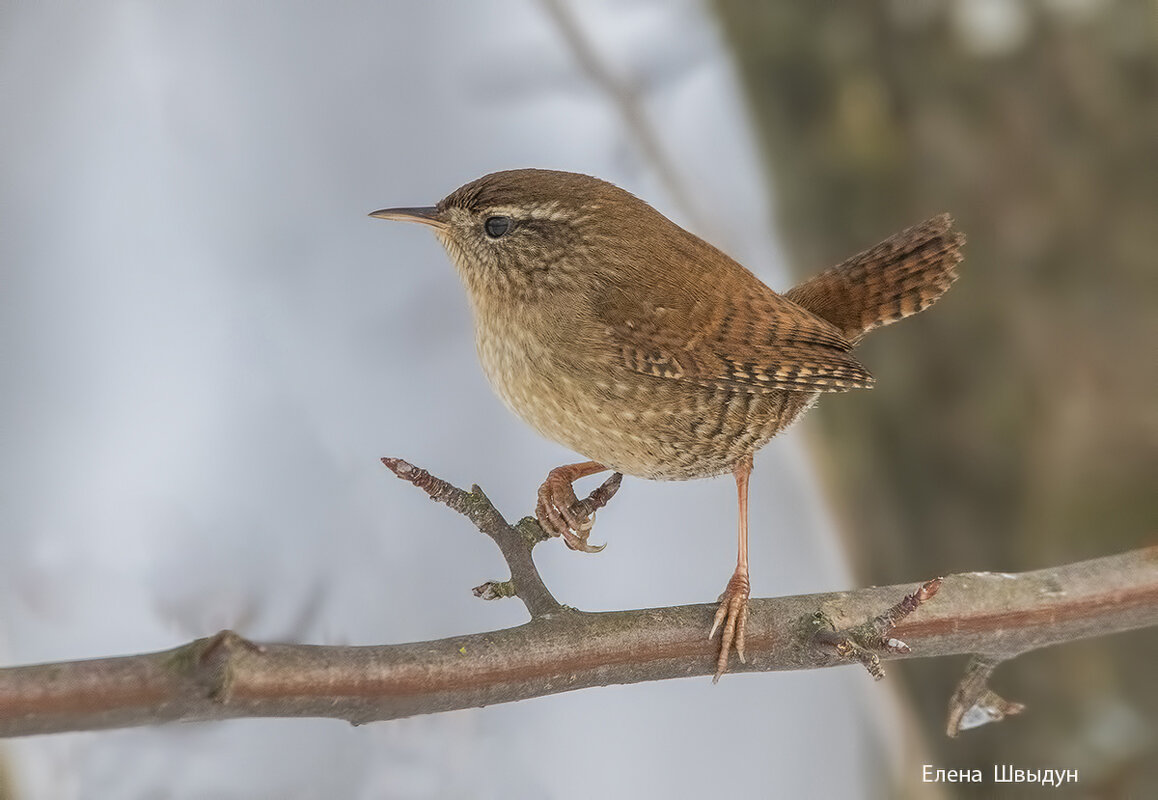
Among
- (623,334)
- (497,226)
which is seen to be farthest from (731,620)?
(497,226)

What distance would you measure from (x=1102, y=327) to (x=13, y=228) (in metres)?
2.28

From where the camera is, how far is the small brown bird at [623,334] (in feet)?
4.55

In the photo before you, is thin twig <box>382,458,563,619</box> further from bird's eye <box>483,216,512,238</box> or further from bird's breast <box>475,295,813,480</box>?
bird's eye <box>483,216,512,238</box>

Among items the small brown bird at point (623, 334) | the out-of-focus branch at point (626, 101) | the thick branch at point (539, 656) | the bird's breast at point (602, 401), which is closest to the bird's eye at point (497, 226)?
the small brown bird at point (623, 334)

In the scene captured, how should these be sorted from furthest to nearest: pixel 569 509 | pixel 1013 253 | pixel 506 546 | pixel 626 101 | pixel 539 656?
pixel 1013 253 → pixel 626 101 → pixel 569 509 → pixel 506 546 → pixel 539 656

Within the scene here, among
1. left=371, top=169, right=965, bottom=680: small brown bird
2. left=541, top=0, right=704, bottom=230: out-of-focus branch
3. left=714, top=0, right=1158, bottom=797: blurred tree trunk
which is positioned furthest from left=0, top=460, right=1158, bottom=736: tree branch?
left=541, top=0, right=704, bottom=230: out-of-focus branch

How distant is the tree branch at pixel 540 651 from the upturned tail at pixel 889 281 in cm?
43

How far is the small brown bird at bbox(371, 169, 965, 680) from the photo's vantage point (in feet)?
4.55

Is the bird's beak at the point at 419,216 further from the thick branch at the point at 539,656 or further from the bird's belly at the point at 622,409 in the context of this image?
the thick branch at the point at 539,656

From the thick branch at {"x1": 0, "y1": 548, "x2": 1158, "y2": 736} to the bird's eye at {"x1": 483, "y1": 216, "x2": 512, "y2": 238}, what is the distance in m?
0.51

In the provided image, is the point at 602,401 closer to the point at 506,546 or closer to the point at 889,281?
the point at 506,546

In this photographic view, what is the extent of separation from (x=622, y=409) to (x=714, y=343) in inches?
6.5

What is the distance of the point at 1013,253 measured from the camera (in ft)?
8.04

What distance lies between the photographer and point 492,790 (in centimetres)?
179
